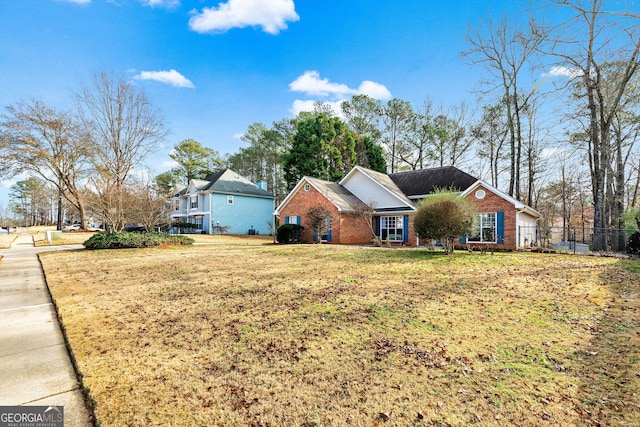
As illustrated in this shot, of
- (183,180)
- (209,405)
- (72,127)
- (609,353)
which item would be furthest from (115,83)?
(609,353)

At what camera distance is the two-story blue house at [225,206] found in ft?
108

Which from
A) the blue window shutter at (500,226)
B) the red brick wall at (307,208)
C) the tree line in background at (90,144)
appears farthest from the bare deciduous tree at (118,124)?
the blue window shutter at (500,226)

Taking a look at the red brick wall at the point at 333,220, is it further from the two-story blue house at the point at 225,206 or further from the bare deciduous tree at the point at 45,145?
the bare deciduous tree at the point at 45,145

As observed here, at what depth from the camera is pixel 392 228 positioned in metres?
20.8

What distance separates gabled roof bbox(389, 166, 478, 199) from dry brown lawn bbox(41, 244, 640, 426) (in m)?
14.7

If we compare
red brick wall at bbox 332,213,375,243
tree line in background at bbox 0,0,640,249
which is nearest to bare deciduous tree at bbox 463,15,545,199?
tree line in background at bbox 0,0,640,249

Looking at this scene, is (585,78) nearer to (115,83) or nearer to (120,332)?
(120,332)

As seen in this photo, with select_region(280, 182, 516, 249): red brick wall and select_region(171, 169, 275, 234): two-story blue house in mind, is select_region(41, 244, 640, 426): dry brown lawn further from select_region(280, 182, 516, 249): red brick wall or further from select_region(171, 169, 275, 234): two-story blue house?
select_region(171, 169, 275, 234): two-story blue house

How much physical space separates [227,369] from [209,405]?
648mm

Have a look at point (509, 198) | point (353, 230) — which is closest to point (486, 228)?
point (509, 198)

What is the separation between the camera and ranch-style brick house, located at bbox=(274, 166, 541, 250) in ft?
→ 53.3

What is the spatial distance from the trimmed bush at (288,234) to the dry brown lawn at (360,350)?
13.2 m

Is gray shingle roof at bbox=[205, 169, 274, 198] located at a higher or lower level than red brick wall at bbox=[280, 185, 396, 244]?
higher

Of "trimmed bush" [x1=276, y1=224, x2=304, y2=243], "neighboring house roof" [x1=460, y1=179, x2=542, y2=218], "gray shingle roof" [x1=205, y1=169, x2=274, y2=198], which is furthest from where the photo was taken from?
"gray shingle roof" [x1=205, y1=169, x2=274, y2=198]
